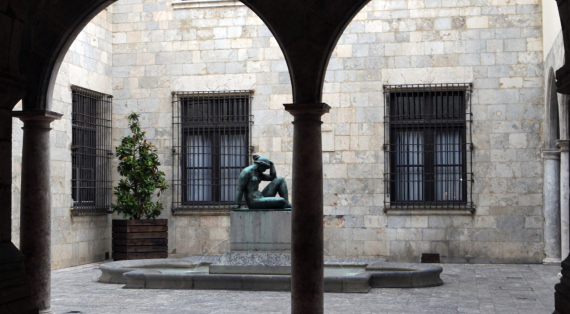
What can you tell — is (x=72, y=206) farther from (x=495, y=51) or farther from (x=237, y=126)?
(x=495, y=51)

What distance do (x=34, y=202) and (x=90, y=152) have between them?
6789mm

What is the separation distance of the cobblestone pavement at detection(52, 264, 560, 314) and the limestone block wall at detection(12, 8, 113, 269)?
1.92 metres

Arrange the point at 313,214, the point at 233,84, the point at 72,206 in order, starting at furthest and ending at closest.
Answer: the point at 233,84, the point at 72,206, the point at 313,214

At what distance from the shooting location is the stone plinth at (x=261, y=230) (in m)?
9.91

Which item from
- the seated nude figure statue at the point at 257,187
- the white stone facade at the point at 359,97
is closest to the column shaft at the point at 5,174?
the seated nude figure statue at the point at 257,187

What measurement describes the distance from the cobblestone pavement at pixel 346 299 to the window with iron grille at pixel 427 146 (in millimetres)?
2840

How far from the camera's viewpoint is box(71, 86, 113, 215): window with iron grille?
12.9 meters

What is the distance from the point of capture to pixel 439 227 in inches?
507

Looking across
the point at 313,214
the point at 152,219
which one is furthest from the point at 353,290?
the point at 152,219

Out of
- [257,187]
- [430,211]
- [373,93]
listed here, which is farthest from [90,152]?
[430,211]

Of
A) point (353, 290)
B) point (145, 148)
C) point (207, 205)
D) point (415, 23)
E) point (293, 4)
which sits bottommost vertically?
point (353, 290)

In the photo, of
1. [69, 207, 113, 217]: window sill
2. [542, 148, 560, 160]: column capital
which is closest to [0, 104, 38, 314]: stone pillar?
[69, 207, 113, 217]: window sill

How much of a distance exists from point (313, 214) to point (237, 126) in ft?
25.9

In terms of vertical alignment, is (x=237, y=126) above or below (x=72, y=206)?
above
